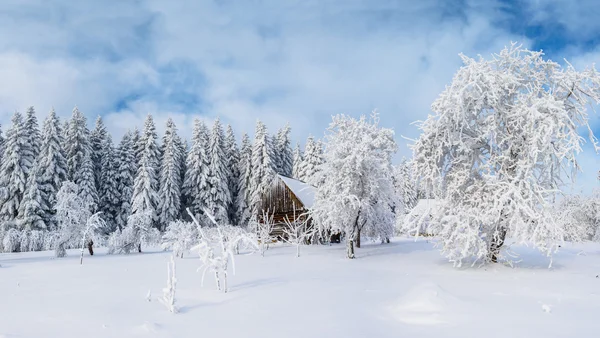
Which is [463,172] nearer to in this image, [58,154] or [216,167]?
[216,167]

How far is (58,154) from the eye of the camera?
3853cm

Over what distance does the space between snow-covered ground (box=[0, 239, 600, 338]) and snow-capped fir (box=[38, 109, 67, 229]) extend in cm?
2488

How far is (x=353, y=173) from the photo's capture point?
76.4 ft

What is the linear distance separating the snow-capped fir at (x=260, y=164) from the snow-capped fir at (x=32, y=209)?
66.7 ft

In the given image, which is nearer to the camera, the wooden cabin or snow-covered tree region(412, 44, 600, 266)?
snow-covered tree region(412, 44, 600, 266)

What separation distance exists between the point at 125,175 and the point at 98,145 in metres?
5.59

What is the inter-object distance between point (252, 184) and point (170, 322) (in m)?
39.3

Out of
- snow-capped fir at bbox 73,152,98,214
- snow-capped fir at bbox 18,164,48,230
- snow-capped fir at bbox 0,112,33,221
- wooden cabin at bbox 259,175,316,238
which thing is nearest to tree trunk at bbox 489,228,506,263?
wooden cabin at bbox 259,175,316,238

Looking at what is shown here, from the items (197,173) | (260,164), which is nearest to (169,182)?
(197,173)

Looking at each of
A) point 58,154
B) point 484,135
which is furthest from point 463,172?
point 58,154

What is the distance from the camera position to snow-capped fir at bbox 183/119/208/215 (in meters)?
44.3

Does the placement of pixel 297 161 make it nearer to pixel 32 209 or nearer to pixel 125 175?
pixel 125 175

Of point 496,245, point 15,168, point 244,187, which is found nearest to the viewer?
point 496,245

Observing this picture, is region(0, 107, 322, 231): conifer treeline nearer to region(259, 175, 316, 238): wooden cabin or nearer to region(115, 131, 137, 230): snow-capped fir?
region(115, 131, 137, 230): snow-capped fir
